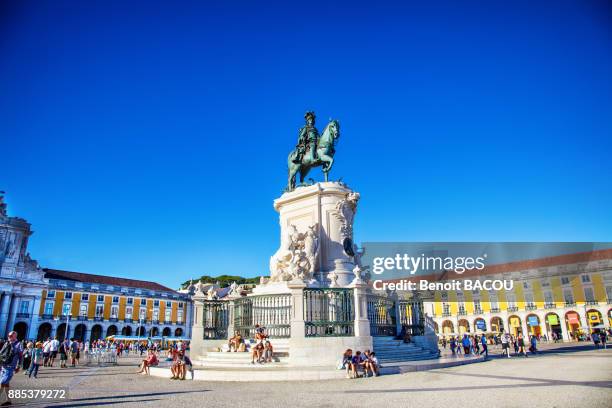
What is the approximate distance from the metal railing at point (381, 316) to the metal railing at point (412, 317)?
27.8 inches

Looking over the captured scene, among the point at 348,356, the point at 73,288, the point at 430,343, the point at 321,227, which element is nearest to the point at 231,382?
the point at 348,356

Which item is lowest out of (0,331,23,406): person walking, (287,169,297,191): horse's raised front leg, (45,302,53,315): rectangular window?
(0,331,23,406): person walking

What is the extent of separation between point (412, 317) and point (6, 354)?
44.1ft

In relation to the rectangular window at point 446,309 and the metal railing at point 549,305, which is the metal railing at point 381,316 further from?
the rectangular window at point 446,309

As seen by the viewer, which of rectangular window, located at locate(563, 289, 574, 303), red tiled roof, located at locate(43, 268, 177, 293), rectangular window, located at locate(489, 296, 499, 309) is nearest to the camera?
rectangular window, located at locate(563, 289, 574, 303)

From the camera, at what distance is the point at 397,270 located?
154ft

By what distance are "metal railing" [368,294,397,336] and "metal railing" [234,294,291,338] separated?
3136mm

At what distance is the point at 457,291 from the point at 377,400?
63195 millimetres

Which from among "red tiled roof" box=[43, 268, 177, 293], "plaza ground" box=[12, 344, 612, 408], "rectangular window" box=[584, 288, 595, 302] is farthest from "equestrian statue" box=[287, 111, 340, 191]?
"red tiled roof" box=[43, 268, 177, 293]

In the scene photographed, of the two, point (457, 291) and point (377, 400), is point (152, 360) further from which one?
point (457, 291)

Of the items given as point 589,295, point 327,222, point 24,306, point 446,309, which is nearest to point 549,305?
point 589,295

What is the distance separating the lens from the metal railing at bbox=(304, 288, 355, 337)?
1167 centimetres

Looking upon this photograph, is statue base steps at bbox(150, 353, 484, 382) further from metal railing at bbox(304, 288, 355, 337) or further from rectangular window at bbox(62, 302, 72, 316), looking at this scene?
rectangular window at bbox(62, 302, 72, 316)

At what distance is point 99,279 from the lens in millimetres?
75125
